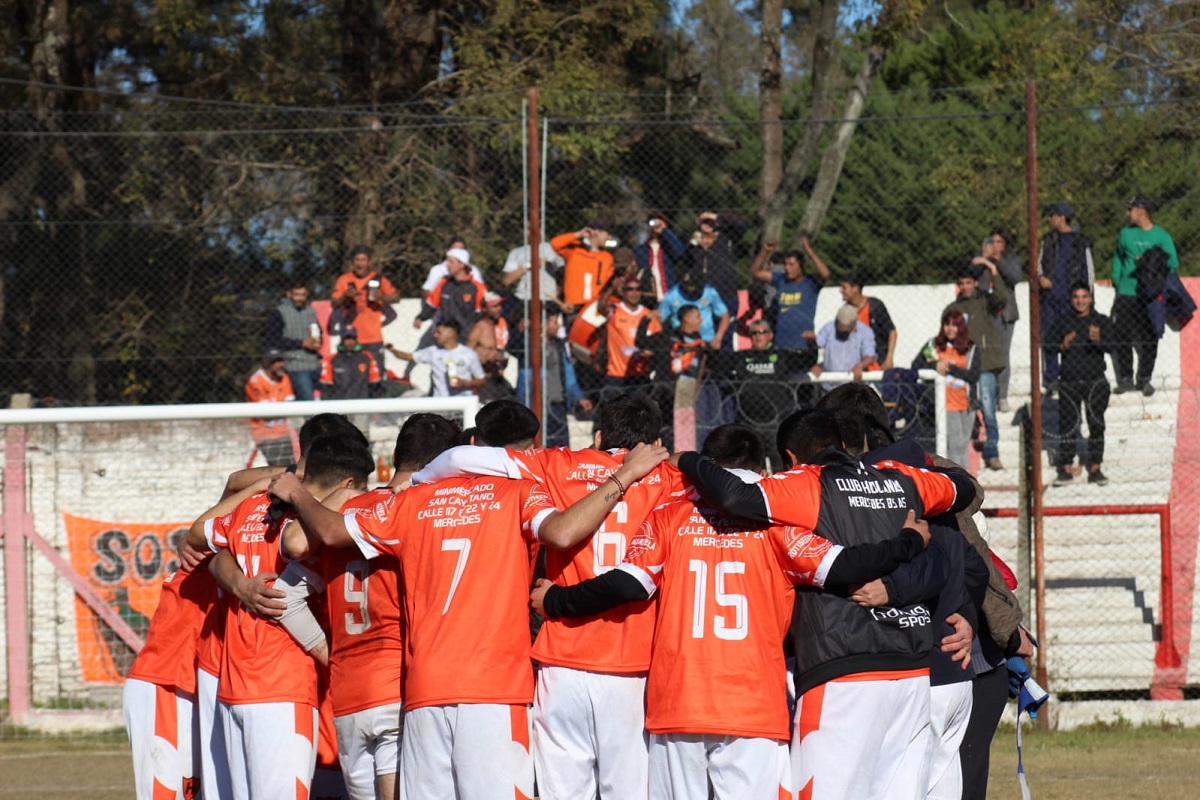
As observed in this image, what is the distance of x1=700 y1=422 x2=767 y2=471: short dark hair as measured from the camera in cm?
583

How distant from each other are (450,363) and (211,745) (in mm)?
7002

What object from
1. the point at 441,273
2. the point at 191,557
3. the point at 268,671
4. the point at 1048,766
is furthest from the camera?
the point at 441,273

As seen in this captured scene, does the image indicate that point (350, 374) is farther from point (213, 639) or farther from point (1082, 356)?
point (213, 639)

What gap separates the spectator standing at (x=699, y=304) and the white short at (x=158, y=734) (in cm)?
722

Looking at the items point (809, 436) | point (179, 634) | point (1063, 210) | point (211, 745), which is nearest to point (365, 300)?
point (1063, 210)

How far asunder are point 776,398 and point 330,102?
10.8 meters

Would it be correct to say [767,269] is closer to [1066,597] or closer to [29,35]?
[1066,597]

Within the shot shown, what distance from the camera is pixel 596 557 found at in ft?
19.3

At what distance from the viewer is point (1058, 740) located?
37.9 ft

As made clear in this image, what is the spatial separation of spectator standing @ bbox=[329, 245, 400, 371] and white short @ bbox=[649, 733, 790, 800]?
8.47 meters

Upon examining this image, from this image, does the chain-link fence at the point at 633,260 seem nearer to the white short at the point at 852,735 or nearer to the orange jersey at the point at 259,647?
the orange jersey at the point at 259,647

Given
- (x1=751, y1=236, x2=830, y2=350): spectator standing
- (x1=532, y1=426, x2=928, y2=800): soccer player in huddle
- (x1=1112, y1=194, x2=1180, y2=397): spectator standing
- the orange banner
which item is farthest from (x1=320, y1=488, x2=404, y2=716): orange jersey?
(x1=1112, y1=194, x2=1180, y2=397): spectator standing

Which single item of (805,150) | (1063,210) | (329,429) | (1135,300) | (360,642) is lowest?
(360,642)

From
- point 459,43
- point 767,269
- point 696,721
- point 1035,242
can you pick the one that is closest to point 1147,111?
point 1035,242
